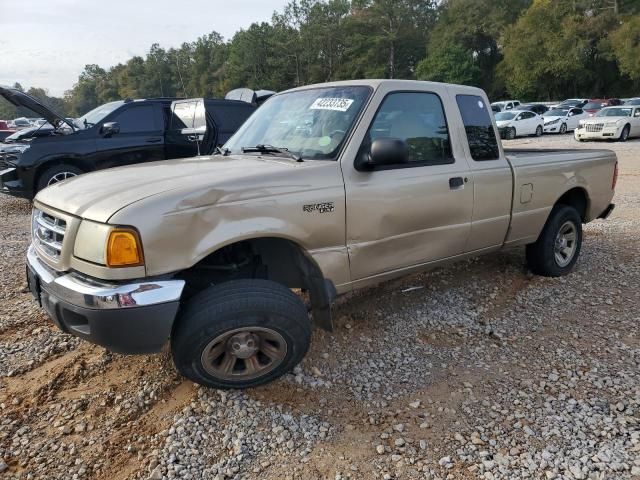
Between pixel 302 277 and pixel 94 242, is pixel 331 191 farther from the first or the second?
pixel 94 242

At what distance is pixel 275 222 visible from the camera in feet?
9.17

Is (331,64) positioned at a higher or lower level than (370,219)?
higher

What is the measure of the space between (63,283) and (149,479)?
108 cm

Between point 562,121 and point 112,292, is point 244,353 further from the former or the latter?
point 562,121

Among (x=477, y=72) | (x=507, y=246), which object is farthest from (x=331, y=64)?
(x=507, y=246)

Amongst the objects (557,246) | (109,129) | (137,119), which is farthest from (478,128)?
(137,119)

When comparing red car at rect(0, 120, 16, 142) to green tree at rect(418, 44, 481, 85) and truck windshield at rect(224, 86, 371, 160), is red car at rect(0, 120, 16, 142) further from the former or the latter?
green tree at rect(418, 44, 481, 85)

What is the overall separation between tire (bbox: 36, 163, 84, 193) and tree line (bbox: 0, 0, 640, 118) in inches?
1806

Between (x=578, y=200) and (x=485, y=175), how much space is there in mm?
1836

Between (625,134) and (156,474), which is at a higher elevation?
(156,474)

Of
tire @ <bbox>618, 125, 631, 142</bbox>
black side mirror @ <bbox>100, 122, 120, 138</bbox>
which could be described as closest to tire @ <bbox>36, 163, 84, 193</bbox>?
black side mirror @ <bbox>100, 122, 120, 138</bbox>

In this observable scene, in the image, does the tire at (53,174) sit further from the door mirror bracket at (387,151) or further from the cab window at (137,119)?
the door mirror bracket at (387,151)

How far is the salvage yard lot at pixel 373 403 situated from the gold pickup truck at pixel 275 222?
0.35m

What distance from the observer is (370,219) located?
320 centimetres
